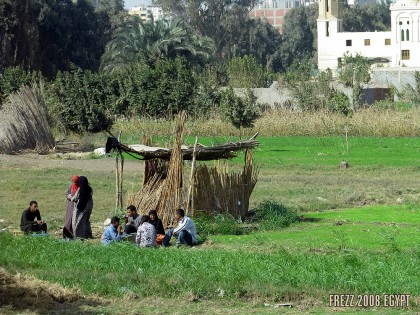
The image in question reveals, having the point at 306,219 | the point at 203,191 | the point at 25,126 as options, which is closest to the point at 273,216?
the point at 306,219

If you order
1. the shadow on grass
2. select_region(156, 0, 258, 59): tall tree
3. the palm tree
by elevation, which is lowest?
the shadow on grass

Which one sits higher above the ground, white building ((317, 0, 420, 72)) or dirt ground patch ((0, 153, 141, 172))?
white building ((317, 0, 420, 72))

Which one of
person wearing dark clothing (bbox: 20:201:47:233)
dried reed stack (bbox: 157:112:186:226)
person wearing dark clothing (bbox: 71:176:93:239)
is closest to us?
person wearing dark clothing (bbox: 71:176:93:239)

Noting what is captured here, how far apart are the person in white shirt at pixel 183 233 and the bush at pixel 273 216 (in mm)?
2336

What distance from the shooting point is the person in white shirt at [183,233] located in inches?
744

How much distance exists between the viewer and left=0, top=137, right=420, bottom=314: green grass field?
14.1m

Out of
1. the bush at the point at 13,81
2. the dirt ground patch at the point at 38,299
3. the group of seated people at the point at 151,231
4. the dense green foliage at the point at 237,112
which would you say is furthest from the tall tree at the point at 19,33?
the dirt ground patch at the point at 38,299

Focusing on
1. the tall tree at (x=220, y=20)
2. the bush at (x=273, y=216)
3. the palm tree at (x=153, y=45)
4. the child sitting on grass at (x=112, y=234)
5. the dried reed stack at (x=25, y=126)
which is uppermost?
the tall tree at (x=220, y=20)

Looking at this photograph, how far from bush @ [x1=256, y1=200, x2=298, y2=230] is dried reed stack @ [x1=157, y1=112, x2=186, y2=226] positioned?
175 cm

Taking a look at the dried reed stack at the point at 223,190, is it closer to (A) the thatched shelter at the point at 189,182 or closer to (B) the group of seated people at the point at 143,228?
(A) the thatched shelter at the point at 189,182

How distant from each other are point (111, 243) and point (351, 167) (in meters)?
15.4

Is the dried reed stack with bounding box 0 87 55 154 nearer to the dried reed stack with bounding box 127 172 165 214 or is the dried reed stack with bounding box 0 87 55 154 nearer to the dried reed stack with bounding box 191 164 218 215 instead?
the dried reed stack with bounding box 127 172 165 214

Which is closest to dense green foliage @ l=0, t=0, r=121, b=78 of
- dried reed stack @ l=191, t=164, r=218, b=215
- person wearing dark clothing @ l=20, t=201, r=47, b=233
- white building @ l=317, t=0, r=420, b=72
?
white building @ l=317, t=0, r=420, b=72

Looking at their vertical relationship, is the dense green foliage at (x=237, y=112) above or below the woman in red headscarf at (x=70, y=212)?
above
